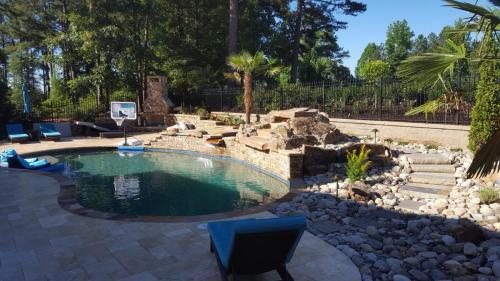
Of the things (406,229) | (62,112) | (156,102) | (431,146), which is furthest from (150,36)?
(406,229)

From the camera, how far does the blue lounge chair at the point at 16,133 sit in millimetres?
15125

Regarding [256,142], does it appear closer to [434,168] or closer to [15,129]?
[434,168]

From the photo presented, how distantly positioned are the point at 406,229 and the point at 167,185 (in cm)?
600

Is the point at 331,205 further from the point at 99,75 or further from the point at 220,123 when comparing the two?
the point at 99,75

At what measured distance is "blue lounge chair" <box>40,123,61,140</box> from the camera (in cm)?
1576

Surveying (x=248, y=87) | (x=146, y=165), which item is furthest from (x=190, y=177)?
(x=248, y=87)

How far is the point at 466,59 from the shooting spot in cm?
380

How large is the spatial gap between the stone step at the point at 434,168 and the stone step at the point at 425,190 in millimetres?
808

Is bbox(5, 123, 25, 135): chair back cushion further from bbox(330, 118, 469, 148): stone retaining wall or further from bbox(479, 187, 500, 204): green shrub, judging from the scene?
bbox(479, 187, 500, 204): green shrub

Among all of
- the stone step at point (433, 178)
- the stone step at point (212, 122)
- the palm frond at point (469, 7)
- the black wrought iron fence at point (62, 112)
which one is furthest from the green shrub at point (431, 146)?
the black wrought iron fence at point (62, 112)

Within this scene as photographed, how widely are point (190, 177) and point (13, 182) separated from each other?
4281mm

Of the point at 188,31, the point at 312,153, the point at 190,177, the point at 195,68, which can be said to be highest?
the point at 188,31

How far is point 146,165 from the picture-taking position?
11.9m

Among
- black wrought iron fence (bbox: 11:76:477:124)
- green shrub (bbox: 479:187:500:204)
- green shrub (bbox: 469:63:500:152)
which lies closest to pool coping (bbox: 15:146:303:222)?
green shrub (bbox: 479:187:500:204)
